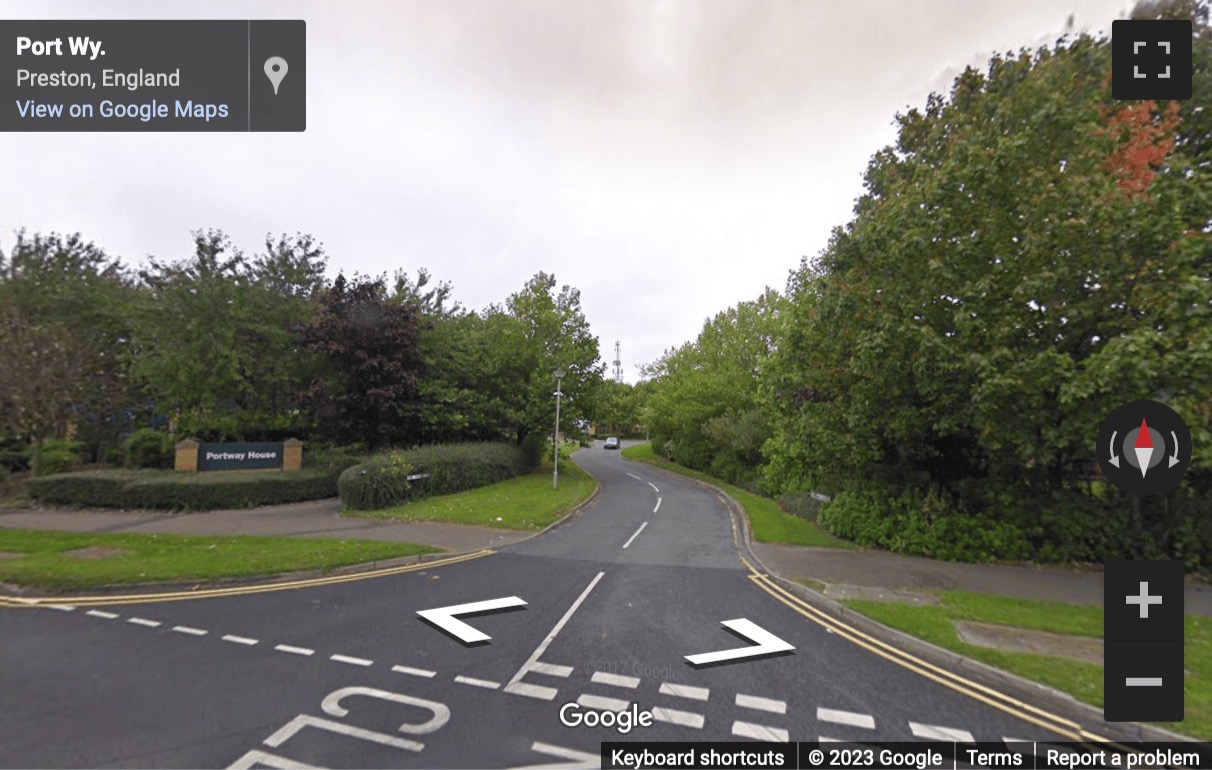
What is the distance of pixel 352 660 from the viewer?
5086mm

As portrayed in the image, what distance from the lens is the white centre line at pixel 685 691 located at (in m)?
4.49

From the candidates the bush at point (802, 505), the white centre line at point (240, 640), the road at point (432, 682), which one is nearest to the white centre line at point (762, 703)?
the road at point (432, 682)

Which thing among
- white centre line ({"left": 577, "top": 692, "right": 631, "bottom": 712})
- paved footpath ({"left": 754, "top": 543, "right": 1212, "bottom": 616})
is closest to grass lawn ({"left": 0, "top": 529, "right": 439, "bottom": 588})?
white centre line ({"left": 577, "top": 692, "right": 631, "bottom": 712})

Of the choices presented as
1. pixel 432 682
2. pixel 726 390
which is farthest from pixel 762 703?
pixel 726 390

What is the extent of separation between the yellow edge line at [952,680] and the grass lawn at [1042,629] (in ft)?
1.36

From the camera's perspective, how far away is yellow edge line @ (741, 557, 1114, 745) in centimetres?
412

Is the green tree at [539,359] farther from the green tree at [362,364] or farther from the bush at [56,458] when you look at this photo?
the bush at [56,458]

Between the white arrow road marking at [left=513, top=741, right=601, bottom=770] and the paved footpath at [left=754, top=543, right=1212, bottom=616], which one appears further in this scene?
the paved footpath at [left=754, top=543, right=1212, bottom=616]

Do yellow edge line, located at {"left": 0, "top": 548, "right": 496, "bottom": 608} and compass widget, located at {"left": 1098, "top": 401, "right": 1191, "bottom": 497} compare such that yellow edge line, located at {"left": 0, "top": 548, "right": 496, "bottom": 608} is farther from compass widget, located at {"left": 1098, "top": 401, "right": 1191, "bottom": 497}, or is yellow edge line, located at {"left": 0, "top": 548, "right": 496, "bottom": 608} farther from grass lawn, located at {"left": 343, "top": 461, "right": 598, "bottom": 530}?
compass widget, located at {"left": 1098, "top": 401, "right": 1191, "bottom": 497}

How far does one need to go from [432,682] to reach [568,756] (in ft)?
5.92

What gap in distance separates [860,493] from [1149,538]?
5270 mm

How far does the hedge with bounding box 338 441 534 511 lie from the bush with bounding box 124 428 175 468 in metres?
10.1

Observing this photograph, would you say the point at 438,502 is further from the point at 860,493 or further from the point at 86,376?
the point at 86,376

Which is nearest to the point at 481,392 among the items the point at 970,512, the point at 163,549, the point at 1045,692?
the point at 163,549
